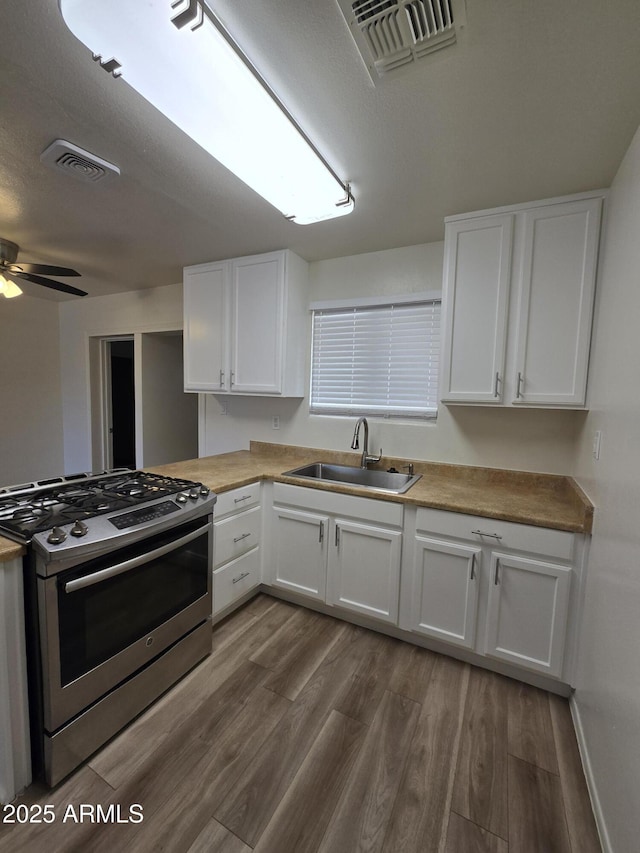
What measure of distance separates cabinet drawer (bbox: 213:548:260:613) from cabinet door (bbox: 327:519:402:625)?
511 mm

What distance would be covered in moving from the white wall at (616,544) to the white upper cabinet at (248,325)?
5.89 ft

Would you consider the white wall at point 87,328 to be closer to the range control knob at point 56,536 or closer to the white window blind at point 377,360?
the white window blind at point 377,360

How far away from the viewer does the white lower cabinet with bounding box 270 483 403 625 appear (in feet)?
6.53

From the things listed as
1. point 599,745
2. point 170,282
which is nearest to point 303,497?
point 599,745

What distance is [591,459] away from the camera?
1631 mm

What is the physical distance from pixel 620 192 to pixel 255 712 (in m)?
2.71

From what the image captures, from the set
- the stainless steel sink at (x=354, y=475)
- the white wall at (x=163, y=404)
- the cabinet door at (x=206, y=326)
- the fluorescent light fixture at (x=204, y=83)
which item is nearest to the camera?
the fluorescent light fixture at (x=204, y=83)

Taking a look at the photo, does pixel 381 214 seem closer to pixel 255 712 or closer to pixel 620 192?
pixel 620 192

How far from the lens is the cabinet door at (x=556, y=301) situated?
1.73 metres

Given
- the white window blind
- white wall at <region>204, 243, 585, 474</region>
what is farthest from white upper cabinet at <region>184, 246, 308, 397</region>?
white wall at <region>204, 243, 585, 474</region>

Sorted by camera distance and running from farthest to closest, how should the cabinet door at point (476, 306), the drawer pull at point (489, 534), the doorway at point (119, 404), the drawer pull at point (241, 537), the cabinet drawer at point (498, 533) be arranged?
the doorway at point (119, 404), the drawer pull at point (241, 537), the cabinet door at point (476, 306), the drawer pull at point (489, 534), the cabinet drawer at point (498, 533)

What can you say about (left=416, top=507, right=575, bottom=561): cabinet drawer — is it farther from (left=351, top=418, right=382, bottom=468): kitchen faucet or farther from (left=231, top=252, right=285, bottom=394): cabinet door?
(left=231, top=252, right=285, bottom=394): cabinet door

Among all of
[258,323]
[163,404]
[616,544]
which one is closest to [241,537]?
[258,323]

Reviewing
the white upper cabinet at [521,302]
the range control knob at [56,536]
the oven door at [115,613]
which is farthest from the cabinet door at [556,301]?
the range control knob at [56,536]
